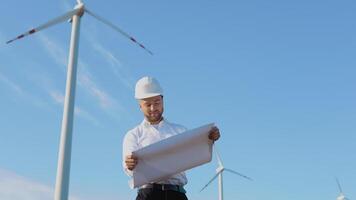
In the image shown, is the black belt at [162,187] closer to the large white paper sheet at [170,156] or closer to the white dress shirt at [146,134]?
the large white paper sheet at [170,156]

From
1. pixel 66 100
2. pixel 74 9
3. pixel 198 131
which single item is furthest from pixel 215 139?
pixel 74 9

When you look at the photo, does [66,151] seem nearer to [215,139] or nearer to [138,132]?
[138,132]

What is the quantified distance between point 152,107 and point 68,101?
5655 mm

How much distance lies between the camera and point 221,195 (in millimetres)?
32906

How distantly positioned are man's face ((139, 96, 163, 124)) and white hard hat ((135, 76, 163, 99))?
0.07m

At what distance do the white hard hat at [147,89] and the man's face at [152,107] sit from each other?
65 millimetres

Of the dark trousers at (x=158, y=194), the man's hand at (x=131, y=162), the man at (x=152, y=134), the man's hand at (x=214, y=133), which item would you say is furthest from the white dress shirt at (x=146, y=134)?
the man's hand at (x=214, y=133)

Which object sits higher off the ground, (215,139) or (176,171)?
(215,139)

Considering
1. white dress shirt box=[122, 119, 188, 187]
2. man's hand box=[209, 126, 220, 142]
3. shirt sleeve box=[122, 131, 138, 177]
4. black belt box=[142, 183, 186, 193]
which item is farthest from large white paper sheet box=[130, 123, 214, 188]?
shirt sleeve box=[122, 131, 138, 177]

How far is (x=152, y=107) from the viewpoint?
7039 mm

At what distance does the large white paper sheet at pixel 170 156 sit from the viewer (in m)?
6.62

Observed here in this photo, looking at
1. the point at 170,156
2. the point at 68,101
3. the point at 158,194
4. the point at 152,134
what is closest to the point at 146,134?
the point at 152,134

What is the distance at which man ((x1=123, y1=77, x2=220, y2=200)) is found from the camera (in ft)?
22.3

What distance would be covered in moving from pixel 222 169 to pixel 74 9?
21875 mm
